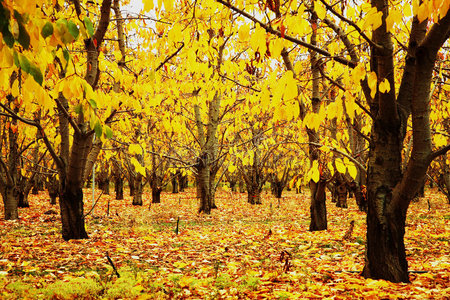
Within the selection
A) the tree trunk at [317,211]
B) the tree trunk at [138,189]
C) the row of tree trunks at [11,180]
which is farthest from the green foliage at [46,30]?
the tree trunk at [138,189]

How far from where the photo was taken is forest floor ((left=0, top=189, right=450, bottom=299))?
336cm

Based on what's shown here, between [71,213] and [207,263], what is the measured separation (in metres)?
3.06

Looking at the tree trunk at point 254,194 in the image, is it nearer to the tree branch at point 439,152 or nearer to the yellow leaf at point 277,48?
the tree branch at point 439,152

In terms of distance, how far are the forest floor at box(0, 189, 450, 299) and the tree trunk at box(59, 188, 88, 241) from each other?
201mm

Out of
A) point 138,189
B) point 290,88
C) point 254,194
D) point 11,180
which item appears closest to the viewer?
point 290,88

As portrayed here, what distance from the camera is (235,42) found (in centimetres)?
1029

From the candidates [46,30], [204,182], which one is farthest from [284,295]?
[204,182]

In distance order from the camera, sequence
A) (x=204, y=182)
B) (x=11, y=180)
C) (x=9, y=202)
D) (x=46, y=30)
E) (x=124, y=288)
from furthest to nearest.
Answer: (x=204, y=182) < (x=9, y=202) < (x=11, y=180) < (x=124, y=288) < (x=46, y=30)

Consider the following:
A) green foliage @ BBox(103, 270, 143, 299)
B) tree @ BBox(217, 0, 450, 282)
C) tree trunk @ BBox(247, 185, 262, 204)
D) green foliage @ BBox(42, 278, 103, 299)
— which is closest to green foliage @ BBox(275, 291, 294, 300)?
tree @ BBox(217, 0, 450, 282)

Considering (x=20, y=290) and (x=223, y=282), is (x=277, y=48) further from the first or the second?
(x=20, y=290)

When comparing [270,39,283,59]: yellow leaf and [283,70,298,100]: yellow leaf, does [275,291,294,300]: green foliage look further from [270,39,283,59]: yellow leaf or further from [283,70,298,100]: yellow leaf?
[270,39,283,59]: yellow leaf

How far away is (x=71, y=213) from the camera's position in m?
6.40

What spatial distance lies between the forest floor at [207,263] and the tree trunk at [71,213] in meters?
0.20

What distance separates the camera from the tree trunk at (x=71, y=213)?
20.7 ft
